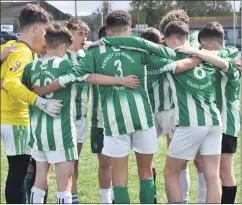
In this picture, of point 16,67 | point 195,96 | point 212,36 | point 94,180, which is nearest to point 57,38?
point 16,67

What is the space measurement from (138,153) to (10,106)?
1.13 m

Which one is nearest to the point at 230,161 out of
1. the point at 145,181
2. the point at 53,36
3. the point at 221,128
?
the point at 221,128

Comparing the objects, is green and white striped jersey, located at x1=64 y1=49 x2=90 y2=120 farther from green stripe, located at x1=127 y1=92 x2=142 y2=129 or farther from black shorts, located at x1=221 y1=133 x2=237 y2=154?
black shorts, located at x1=221 y1=133 x2=237 y2=154

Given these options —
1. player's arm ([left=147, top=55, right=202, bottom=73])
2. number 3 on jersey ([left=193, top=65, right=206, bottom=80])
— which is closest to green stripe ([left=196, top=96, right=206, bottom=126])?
number 3 on jersey ([left=193, top=65, right=206, bottom=80])

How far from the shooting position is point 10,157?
13.8 ft

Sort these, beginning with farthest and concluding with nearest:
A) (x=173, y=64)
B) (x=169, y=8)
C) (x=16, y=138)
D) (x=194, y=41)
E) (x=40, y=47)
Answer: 1. (x=169, y=8)
2. (x=194, y=41)
3. (x=40, y=47)
4. (x=16, y=138)
5. (x=173, y=64)

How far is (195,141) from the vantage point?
3871 mm

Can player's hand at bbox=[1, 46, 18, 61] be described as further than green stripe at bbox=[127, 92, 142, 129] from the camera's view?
Yes

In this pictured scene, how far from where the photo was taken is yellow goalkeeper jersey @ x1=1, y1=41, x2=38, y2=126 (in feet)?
12.6

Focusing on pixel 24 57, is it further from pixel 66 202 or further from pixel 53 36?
pixel 66 202

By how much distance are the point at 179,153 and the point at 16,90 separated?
1.33 meters

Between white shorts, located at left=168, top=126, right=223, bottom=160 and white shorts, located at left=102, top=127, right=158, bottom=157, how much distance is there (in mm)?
180

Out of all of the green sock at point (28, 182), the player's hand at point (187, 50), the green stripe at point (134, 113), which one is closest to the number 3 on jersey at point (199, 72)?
the player's hand at point (187, 50)

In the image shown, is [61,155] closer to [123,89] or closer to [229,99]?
[123,89]
